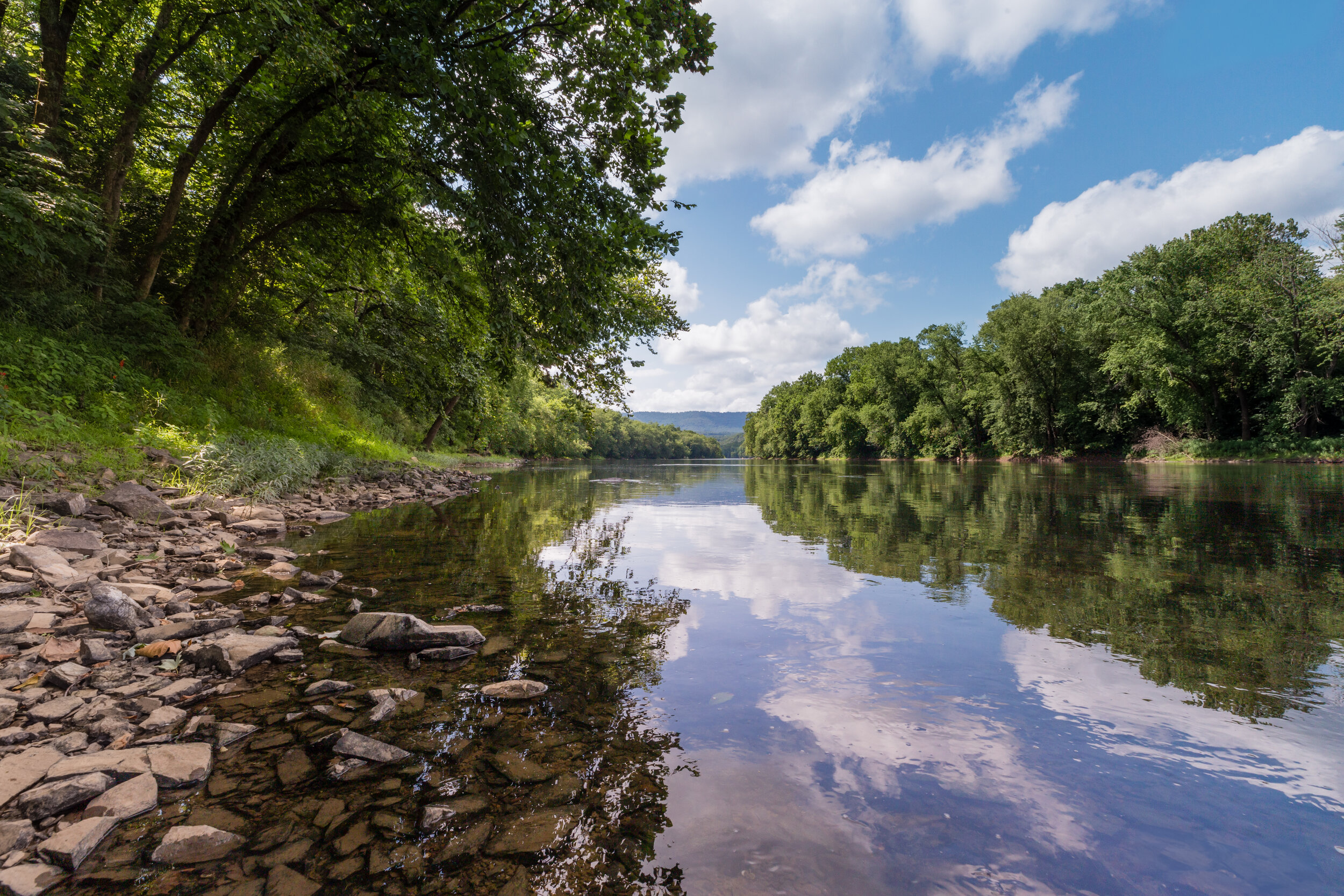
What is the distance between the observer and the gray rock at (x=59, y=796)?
249 cm

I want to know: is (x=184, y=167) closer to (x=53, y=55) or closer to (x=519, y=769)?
(x=53, y=55)

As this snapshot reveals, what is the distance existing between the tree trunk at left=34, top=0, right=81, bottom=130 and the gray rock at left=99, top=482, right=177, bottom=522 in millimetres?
9206

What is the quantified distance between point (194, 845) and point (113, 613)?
3.46m

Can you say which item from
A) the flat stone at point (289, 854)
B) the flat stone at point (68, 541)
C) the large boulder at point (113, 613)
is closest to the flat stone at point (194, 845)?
the flat stone at point (289, 854)

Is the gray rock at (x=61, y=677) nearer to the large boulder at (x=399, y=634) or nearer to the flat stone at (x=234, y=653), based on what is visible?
the flat stone at (x=234, y=653)

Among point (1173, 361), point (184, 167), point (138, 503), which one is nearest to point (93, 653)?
point (138, 503)

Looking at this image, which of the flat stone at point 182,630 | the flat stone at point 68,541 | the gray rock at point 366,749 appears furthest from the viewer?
the flat stone at point 68,541

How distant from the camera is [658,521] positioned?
1452 cm

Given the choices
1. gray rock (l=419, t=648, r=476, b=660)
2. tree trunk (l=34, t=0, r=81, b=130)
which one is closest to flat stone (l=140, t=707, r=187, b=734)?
gray rock (l=419, t=648, r=476, b=660)

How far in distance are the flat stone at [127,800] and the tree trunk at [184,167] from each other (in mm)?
13846

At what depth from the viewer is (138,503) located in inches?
323

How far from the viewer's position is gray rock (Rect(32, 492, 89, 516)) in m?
7.13

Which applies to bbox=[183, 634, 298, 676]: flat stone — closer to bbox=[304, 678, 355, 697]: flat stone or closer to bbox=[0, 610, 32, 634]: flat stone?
bbox=[304, 678, 355, 697]: flat stone

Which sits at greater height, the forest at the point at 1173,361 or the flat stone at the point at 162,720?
the forest at the point at 1173,361
